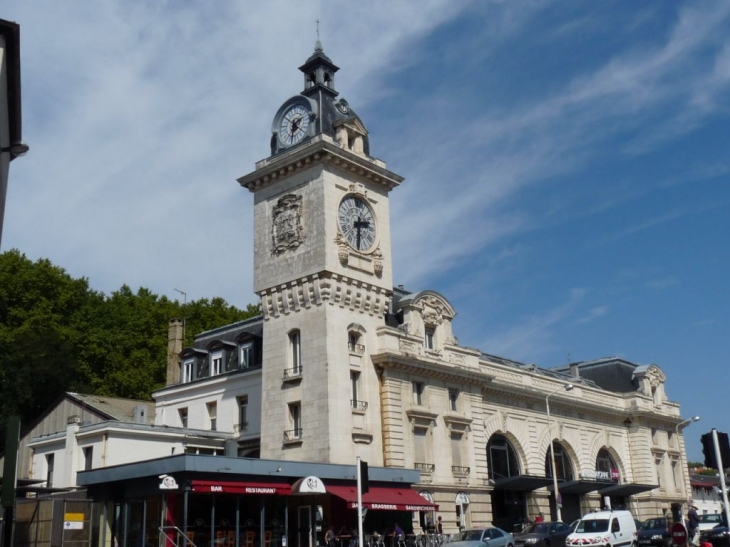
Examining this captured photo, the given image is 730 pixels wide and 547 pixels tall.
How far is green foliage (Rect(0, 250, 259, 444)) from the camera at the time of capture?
198ft

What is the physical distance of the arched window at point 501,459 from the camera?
2039 inches

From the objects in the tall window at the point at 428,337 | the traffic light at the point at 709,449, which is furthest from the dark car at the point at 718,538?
the traffic light at the point at 709,449

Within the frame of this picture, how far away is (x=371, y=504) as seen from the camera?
126ft

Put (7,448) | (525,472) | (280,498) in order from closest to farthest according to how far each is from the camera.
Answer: (7,448), (280,498), (525,472)

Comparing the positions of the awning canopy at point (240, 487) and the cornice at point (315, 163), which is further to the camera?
the cornice at point (315, 163)

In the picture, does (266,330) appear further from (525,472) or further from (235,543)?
(525,472)

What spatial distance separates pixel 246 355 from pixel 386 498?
1538cm

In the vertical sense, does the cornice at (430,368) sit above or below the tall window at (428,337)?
below

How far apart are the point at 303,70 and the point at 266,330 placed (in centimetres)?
1599

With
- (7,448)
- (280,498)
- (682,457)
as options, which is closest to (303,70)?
(280,498)

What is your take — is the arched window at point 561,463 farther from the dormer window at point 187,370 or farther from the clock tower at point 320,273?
the dormer window at point 187,370

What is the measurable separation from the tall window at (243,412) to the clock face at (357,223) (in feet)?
37.6

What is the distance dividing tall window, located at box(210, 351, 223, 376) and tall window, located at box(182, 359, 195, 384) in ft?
6.19

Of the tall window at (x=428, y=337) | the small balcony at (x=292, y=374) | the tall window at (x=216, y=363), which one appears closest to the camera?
the small balcony at (x=292, y=374)
